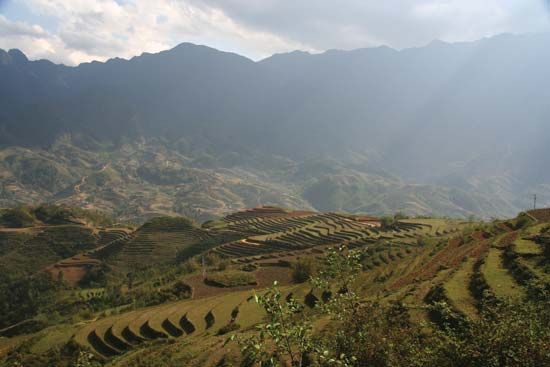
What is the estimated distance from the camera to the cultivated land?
27.2m

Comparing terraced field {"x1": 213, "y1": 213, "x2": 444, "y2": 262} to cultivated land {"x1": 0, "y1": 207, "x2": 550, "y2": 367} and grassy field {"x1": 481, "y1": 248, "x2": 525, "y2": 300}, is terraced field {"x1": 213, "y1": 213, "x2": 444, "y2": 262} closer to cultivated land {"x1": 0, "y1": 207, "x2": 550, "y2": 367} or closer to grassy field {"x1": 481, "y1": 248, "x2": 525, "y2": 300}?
cultivated land {"x1": 0, "y1": 207, "x2": 550, "y2": 367}

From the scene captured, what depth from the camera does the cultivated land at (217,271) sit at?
27.2 meters

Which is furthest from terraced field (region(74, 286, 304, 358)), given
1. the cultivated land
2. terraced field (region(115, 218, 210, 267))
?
terraced field (region(115, 218, 210, 267))

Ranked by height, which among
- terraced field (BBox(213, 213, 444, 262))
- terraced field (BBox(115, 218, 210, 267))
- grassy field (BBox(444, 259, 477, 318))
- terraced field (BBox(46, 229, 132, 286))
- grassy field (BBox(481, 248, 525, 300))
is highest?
grassy field (BBox(481, 248, 525, 300))

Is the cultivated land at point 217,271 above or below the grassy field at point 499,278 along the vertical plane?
below

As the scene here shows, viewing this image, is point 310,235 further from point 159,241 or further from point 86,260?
point 86,260

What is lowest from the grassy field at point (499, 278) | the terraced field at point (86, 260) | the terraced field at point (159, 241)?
the terraced field at point (86, 260)

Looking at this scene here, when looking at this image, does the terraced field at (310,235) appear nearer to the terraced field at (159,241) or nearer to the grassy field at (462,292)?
the terraced field at (159,241)

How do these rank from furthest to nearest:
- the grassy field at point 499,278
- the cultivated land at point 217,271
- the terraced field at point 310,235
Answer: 1. the terraced field at point 310,235
2. the cultivated land at point 217,271
3. the grassy field at point 499,278

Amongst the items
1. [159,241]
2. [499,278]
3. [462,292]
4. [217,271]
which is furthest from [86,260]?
[499,278]

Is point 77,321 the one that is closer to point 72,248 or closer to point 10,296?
point 10,296

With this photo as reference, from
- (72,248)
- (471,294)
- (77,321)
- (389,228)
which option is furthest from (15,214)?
(471,294)

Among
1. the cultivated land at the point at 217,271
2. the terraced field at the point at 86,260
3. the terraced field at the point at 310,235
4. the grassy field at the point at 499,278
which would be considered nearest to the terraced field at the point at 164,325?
the cultivated land at the point at 217,271

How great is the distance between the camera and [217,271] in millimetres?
75375
